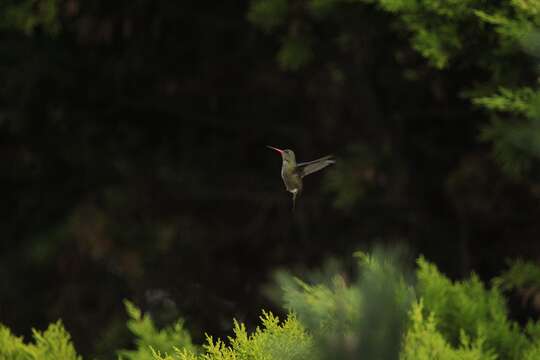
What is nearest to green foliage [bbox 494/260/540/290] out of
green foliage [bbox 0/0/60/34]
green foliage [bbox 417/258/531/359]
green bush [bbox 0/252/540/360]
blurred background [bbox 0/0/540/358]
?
green bush [bbox 0/252/540/360]

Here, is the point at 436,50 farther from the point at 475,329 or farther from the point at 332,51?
the point at 332,51

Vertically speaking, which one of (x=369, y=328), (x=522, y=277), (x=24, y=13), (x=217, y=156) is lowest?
(x=217, y=156)

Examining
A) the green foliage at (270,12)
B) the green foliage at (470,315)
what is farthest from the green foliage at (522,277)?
the green foliage at (270,12)

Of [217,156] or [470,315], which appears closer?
[470,315]

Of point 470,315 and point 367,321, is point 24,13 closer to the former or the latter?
point 470,315

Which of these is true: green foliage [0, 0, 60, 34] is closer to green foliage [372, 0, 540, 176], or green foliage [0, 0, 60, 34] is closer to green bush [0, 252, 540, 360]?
green foliage [372, 0, 540, 176]

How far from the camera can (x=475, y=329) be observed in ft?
10.8

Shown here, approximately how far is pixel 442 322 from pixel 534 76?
177cm

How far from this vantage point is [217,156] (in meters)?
8.20

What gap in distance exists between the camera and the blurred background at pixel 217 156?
684 cm

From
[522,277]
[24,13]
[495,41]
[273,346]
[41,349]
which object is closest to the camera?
[273,346]

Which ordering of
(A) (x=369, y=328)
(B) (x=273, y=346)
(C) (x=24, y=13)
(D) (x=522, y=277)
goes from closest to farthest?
(A) (x=369, y=328) < (B) (x=273, y=346) < (D) (x=522, y=277) < (C) (x=24, y=13)

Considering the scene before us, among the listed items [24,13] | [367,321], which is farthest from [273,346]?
[24,13]

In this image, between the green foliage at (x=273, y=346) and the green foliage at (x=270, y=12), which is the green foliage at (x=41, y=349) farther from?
the green foliage at (x=270, y=12)
